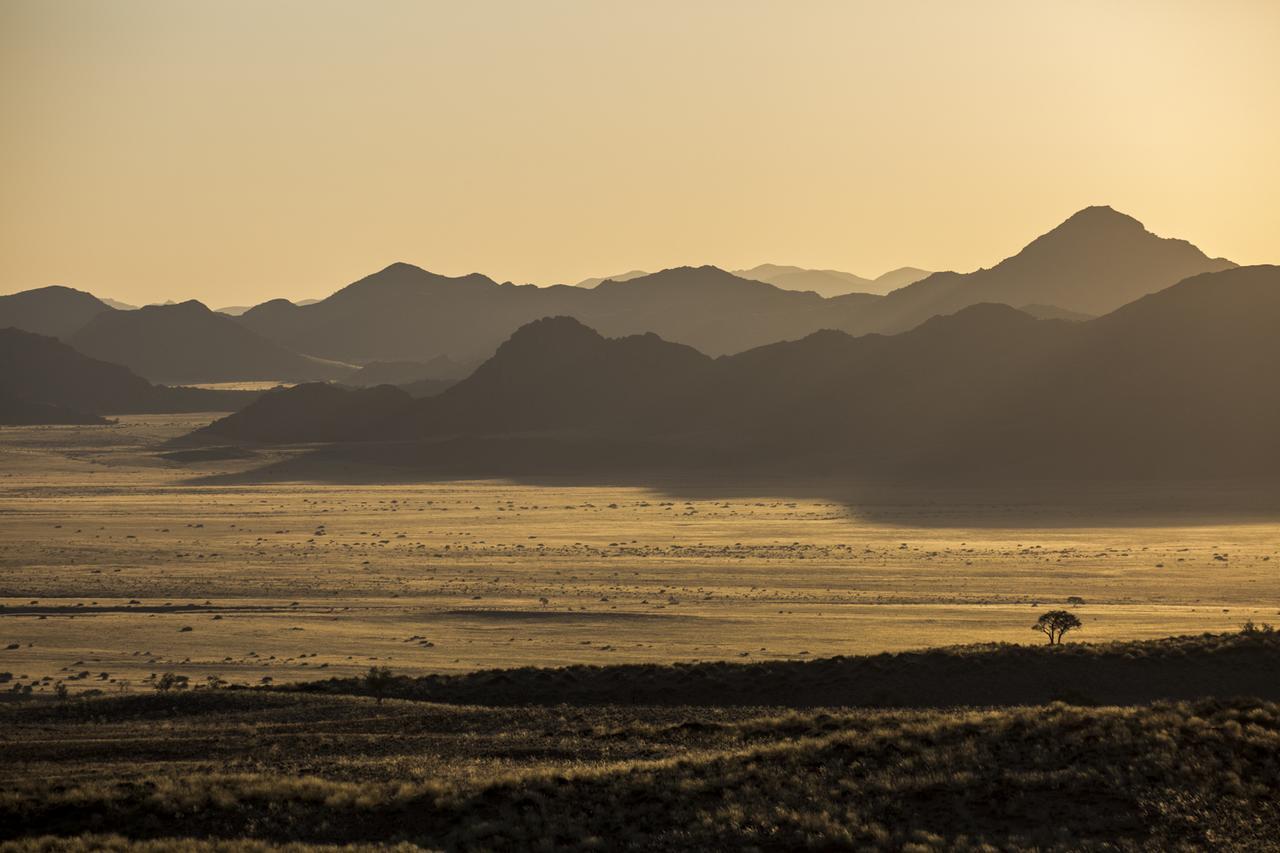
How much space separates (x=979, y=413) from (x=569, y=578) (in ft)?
332

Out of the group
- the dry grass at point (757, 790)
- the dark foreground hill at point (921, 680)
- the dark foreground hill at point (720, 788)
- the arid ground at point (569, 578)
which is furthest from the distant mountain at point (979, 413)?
the dry grass at point (757, 790)

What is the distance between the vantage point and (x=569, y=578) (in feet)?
251

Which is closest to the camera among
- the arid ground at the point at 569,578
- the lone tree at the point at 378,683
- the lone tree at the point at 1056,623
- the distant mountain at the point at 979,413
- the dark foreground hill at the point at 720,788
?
the dark foreground hill at the point at 720,788

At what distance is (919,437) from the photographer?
166625mm

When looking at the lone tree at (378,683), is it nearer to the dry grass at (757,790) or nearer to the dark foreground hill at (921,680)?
the dark foreground hill at (921,680)

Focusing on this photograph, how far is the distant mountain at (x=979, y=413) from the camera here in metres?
152

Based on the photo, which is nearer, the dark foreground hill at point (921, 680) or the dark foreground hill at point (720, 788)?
the dark foreground hill at point (720, 788)

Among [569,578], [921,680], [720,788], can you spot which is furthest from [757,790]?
[569,578]

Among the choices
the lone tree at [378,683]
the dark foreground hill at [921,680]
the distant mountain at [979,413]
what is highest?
the distant mountain at [979,413]

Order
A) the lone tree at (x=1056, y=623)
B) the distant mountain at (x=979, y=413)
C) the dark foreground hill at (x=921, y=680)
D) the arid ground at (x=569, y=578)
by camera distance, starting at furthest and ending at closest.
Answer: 1. the distant mountain at (x=979, y=413)
2. the arid ground at (x=569, y=578)
3. the lone tree at (x=1056, y=623)
4. the dark foreground hill at (x=921, y=680)

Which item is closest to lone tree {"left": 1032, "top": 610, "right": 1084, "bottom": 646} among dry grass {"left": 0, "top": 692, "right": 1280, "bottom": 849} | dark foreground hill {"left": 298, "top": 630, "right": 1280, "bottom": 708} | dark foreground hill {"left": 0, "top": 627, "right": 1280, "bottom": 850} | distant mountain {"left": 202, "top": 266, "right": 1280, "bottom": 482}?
dark foreground hill {"left": 298, "top": 630, "right": 1280, "bottom": 708}

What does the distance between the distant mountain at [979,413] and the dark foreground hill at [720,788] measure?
12561cm

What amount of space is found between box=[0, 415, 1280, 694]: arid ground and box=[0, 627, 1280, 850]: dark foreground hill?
23.4 m

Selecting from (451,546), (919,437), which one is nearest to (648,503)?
(451,546)
